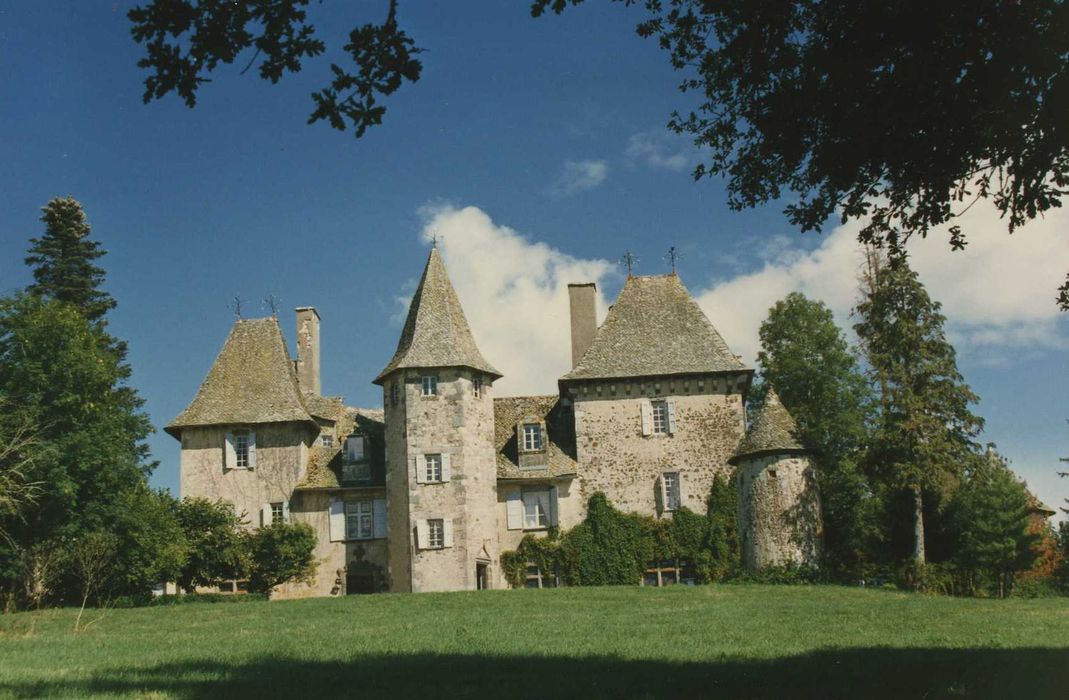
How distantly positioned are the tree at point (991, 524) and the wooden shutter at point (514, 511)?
14424 millimetres

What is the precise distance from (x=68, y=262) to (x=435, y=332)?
16904mm

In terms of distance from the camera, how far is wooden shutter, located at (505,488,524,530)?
4012 centimetres

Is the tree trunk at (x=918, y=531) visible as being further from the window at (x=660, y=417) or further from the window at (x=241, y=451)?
the window at (x=241, y=451)

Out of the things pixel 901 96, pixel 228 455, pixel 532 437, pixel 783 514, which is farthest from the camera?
pixel 228 455

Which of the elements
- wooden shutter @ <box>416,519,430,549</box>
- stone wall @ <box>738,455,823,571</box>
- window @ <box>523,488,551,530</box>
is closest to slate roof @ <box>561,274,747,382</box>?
window @ <box>523,488,551,530</box>

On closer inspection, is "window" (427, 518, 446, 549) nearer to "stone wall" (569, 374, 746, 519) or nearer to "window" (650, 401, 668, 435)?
"stone wall" (569, 374, 746, 519)

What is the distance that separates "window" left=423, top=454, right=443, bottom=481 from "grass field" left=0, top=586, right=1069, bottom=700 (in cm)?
1138

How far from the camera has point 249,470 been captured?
135 ft

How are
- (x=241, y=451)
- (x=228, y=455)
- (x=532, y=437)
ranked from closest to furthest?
(x=532, y=437) → (x=228, y=455) → (x=241, y=451)

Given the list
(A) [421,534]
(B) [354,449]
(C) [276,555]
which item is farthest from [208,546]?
(A) [421,534]

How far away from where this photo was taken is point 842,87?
10.9 meters

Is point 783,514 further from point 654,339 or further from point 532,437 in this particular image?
point 532,437

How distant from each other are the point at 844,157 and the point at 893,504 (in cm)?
2932

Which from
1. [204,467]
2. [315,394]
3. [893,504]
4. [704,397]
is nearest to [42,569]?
[204,467]
